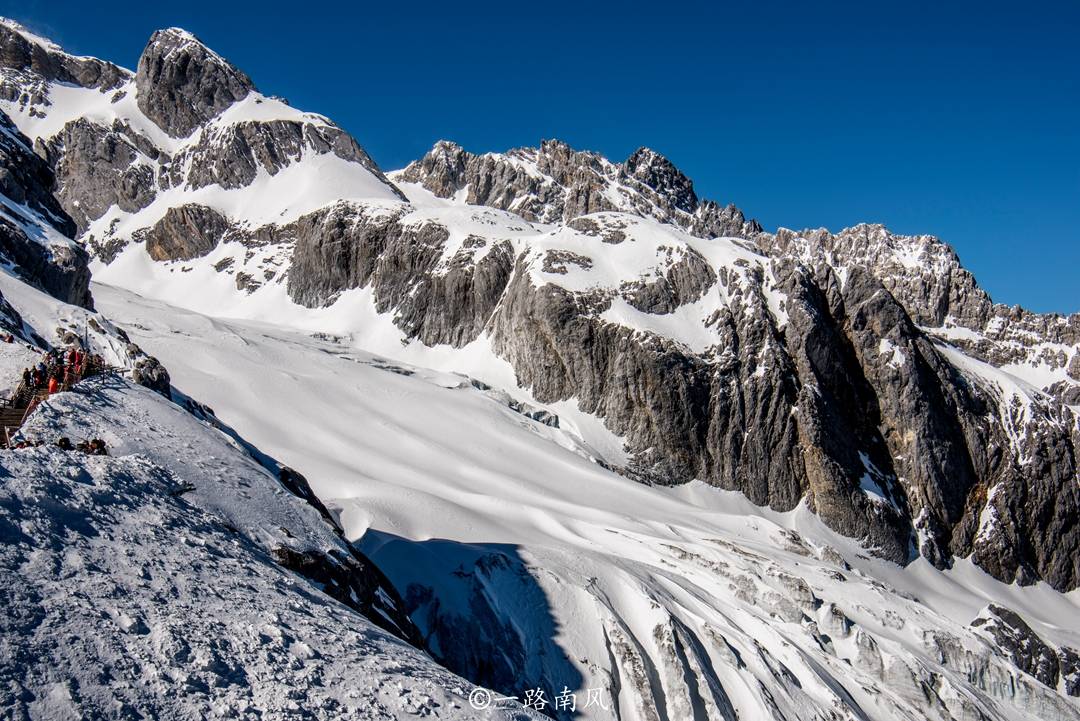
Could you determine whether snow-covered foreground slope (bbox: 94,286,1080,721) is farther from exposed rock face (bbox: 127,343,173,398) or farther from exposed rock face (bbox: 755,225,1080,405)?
exposed rock face (bbox: 755,225,1080,405)

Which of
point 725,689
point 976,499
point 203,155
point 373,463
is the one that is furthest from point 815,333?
point 203,155

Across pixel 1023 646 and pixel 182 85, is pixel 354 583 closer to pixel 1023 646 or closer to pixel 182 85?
pixel 1023 646

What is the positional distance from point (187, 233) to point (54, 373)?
103 meters

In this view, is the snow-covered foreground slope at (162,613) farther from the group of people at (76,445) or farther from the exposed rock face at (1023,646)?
the exposed rock face at (1023,646)

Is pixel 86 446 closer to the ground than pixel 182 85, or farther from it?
closer to the ground

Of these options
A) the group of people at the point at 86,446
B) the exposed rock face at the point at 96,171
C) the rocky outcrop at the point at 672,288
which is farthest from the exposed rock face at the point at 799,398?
the exposed rock face at the point at 96,171

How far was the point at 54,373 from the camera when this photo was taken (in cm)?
2150

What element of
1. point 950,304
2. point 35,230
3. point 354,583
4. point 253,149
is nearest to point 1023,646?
point 354,583

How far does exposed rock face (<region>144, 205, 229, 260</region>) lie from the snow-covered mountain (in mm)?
437

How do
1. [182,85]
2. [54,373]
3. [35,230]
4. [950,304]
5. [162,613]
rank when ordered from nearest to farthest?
1. [162,613]
2. [54,373]
3. [35,230]
4. [182,85]
5. [950,304]

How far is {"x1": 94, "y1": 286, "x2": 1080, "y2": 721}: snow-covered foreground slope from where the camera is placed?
32.2m

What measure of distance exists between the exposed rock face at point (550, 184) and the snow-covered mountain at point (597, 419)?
4590 cm

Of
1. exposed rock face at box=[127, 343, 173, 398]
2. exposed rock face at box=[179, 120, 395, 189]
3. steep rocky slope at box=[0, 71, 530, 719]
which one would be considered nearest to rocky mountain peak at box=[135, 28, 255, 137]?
exposed rock face at box=[179, 120, 395, 189]

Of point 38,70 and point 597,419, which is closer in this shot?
point 597,419
